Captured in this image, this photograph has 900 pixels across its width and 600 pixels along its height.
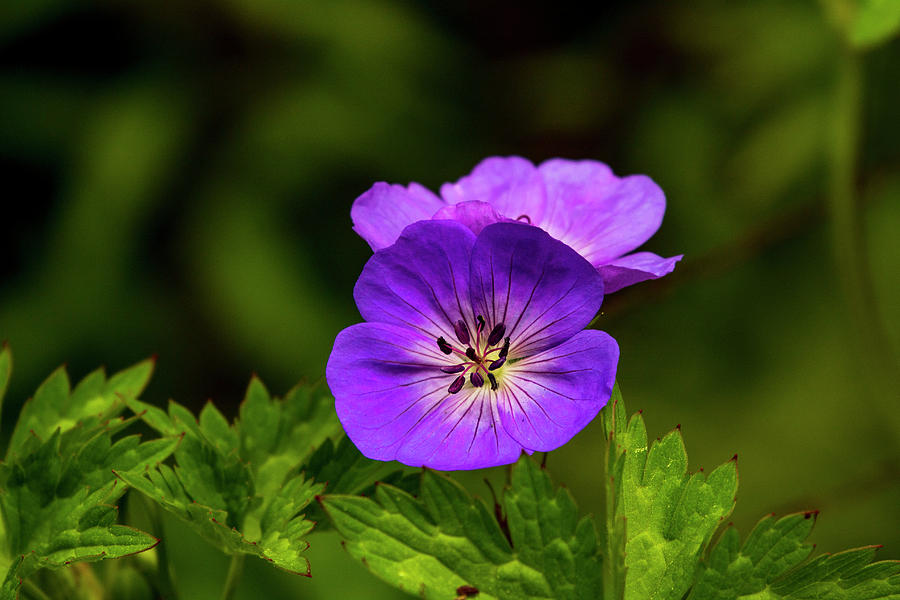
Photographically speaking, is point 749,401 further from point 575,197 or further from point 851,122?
point 575,197

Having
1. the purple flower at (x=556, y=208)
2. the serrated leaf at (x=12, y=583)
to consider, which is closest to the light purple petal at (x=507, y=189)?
the purple flower at (x=556, y=208)

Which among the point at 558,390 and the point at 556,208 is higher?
the point at 556,208

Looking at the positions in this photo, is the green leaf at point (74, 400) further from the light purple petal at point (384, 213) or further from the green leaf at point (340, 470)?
the light purple petal at point (384, 213)

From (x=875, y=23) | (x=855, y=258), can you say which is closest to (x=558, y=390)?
(x=875, y=23)

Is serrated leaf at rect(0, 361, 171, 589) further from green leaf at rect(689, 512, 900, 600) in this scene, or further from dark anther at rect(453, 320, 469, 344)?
green leaf at rect(689, 512, 900, 600)

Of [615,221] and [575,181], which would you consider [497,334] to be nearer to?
[615,221]

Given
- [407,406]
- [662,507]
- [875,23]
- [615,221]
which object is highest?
[875,23]

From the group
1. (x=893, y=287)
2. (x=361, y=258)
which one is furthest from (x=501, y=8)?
(x=893, y=287)
